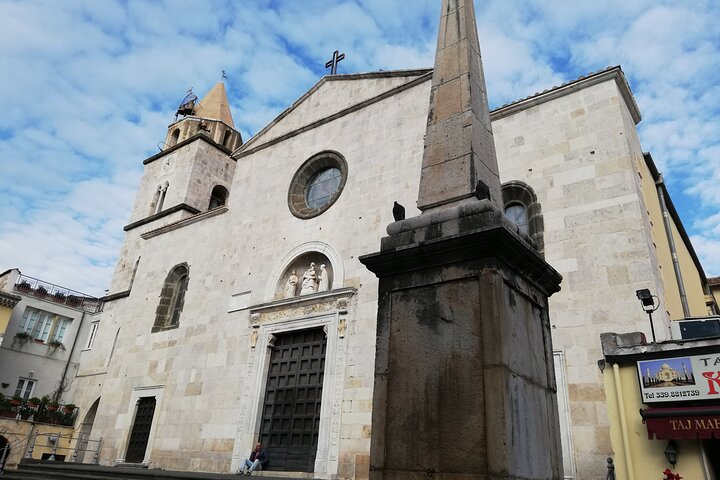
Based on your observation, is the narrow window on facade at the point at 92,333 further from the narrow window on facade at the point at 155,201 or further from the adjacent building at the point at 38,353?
the narrow window on facade at the point at 155,201

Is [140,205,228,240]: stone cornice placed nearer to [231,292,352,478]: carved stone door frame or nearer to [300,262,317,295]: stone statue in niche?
[231,292,352,478]: carved stone door frame

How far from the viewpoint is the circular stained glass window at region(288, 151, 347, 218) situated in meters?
14.3

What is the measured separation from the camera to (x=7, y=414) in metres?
19.9

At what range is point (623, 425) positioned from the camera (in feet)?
27.2

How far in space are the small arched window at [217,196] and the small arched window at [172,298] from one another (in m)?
6.78

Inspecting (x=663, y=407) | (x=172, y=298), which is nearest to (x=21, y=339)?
(x=172, y=298)

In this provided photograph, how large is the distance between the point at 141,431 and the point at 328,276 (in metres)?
7.33

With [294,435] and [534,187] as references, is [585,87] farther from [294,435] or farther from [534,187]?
[294,435]

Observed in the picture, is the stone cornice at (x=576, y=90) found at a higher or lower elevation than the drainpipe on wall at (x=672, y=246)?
higher

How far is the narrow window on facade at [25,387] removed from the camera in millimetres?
24017

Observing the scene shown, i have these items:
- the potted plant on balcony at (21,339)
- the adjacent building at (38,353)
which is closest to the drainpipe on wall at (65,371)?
the adjacent building at (38,353)

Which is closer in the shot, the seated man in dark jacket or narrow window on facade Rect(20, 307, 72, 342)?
the seated man in dark jacket

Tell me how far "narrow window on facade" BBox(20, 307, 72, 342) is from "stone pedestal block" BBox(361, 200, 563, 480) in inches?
1048

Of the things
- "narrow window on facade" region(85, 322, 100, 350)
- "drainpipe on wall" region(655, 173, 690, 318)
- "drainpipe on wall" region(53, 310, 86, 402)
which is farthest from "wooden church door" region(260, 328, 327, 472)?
"drainpipe on wall" region(53, 310, 86, 402)
